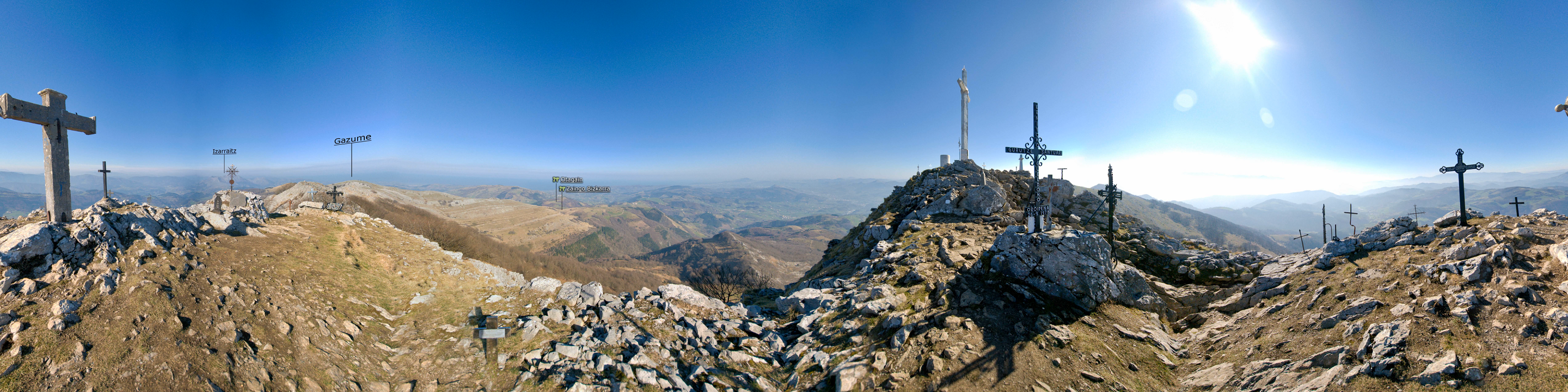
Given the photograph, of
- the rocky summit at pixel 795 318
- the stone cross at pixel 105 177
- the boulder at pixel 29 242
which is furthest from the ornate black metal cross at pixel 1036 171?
the stone cross at pixel 105 177

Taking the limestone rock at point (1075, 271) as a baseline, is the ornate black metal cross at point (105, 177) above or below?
above

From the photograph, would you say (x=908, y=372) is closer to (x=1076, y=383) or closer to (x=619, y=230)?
(x=1076, y=383)

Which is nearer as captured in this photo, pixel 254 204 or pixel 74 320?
pixel 74 320

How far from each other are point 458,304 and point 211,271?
5.33 metres

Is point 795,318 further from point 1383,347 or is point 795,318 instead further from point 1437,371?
point 1437,371

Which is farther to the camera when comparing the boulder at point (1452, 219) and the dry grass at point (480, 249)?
the dry grass at point (480, 249)

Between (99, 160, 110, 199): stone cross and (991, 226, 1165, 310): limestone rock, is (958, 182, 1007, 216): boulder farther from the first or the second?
(99, 160, 110, 199): stone cross

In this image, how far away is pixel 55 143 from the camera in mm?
10945

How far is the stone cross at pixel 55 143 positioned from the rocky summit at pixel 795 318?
0.83 m

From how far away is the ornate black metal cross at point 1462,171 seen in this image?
526 inches

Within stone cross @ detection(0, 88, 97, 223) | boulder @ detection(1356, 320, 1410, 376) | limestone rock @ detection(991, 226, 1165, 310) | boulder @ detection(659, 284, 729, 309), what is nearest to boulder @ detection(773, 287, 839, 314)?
boulder @ detection(659, 284, 729, 309)

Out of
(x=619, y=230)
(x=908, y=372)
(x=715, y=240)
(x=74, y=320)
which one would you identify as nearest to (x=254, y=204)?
(x=74, y=320)

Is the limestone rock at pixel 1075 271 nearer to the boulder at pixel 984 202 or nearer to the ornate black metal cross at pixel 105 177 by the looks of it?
the boulder at pixel 984 202

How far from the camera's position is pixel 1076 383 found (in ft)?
36.8
